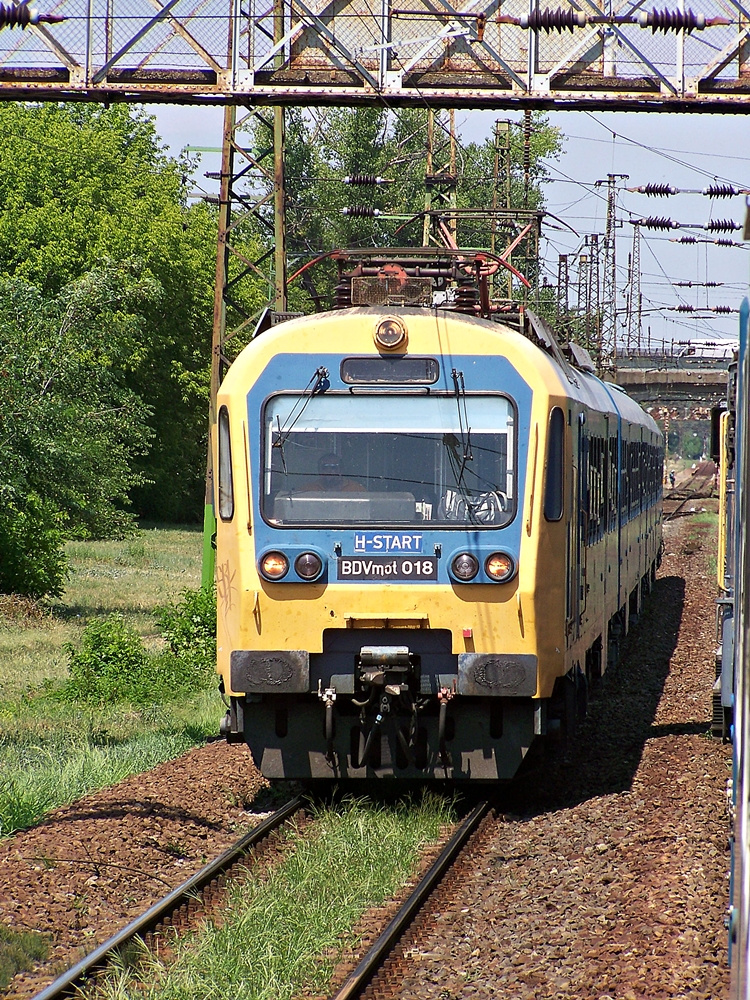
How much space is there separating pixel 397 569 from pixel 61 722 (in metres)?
5.94

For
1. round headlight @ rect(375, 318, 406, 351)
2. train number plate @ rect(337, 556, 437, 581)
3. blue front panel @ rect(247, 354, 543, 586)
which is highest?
round headlight @ rect(375, 318, 406, 351)

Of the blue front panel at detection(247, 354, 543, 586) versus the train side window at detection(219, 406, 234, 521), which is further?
the train side window at detection(219, 406, 234, 521)

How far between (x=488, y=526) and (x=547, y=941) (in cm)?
287

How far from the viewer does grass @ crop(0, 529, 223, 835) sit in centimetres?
1018

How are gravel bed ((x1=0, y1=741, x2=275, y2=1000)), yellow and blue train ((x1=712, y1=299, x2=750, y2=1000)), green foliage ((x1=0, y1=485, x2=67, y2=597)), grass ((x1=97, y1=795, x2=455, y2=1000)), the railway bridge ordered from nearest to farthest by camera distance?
1. yellow and blue train ((x1=712, y1=299, x2=750, y2=1000))
2. grass ((x1=97, y1=795, x2=455, y2=1000))
3. gravel bed ((x1=0, y1=741, x2=275, y2=1000))
4. green foliage ((x1=0, y1=485, x2=67, y2=597))
5. the railway bridge

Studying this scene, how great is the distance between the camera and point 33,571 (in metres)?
24.9

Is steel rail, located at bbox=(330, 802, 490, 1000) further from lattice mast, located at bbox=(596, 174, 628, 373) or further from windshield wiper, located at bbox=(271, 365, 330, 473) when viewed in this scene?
lattice mast, located at bbox=(596, 174, 628, 373)

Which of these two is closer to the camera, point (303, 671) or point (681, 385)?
point (303, 671)

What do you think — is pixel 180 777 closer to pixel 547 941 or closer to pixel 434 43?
pixel 547 941

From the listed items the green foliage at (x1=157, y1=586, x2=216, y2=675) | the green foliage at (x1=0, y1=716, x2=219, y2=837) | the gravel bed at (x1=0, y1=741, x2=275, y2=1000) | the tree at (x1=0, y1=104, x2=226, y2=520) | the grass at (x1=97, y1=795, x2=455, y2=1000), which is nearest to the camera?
the grass at (x1=97, y1=795, x2=455, y2=1000)

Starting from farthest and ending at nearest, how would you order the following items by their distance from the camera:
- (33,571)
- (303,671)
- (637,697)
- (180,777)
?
(33,571)
(637,697)
(180,777)
(303,671)

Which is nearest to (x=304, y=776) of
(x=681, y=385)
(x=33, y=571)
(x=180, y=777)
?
(x=180, y=777)

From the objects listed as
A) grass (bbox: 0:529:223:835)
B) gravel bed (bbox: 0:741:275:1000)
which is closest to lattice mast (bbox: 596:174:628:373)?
grass (bbox: 0:529:223:835)

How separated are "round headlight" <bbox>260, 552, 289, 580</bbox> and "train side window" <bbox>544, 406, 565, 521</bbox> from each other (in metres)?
1.71
